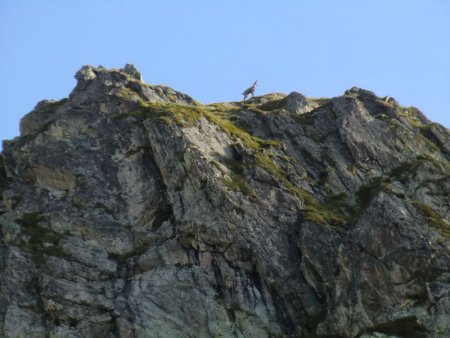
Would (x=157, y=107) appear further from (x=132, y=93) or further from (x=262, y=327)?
(x=262, y=327)

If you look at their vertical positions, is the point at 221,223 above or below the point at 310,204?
below

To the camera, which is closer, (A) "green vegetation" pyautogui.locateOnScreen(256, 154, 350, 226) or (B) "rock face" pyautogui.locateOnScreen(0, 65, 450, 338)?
(B) "rock face" pyautogui.locateOnScreen(0, 65, 450, 338)

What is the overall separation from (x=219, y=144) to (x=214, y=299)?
18743 mm

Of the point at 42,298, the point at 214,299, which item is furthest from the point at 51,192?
the point at 214,299

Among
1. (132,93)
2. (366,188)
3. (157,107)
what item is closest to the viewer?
(366,188)

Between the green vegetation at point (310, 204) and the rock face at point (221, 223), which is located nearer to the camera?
the rock face at point (221, 223)

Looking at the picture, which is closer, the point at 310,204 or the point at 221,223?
the point at 221,223

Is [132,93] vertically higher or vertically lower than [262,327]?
higher

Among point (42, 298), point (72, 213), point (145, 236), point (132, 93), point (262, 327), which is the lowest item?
point (262, 327)

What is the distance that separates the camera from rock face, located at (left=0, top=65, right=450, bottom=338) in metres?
51.2

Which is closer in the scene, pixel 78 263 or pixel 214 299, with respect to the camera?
pixel 214 299

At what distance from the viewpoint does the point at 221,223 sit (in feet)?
186

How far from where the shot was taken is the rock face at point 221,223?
51219 millimetres

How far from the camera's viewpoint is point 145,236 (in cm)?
6075
